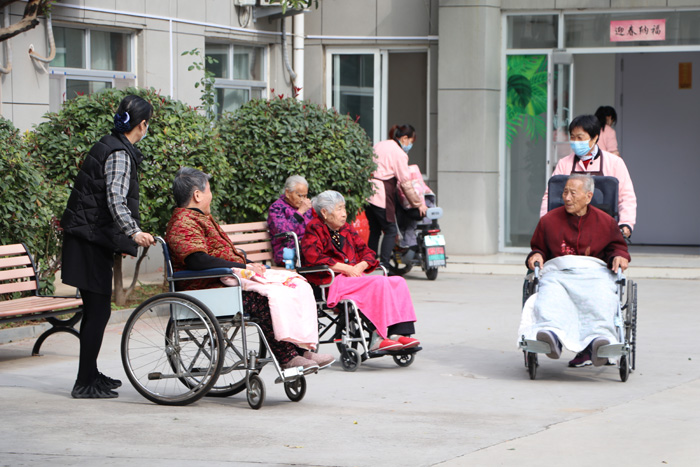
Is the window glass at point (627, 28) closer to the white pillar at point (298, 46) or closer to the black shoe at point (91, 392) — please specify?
the white pillar at point (298, 46)

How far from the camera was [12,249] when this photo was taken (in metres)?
8.76

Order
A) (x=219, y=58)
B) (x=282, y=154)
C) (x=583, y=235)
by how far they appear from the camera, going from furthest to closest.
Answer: (x=219, y=58)
(x=282, y=154)
(x=583, y=235)

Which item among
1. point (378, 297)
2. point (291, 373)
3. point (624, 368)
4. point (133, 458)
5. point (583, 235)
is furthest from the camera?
point (378, 297)

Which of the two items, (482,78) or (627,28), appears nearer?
(627,28)

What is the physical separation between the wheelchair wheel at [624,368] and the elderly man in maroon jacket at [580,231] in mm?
314

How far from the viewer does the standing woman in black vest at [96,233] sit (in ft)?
23.2

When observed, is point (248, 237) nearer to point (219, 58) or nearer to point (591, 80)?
point (219, 58)

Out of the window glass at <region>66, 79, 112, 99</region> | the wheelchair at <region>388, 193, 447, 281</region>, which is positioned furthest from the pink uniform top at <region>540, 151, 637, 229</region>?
the window glass at <region>66, 79, 112, 99</region>

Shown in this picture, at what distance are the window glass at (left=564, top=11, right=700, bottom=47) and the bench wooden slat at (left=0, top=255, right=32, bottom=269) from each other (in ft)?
31.1

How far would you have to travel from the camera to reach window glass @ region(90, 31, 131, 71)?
43.8 feet

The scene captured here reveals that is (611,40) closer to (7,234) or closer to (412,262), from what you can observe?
(412,262)

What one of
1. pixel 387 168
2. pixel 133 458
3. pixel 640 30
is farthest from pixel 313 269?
pixel 640 30

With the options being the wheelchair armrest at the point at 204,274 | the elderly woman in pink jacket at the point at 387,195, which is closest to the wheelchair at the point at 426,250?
the elderly woman in pink jacket at the point at 387,195

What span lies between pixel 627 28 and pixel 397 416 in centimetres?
1047
